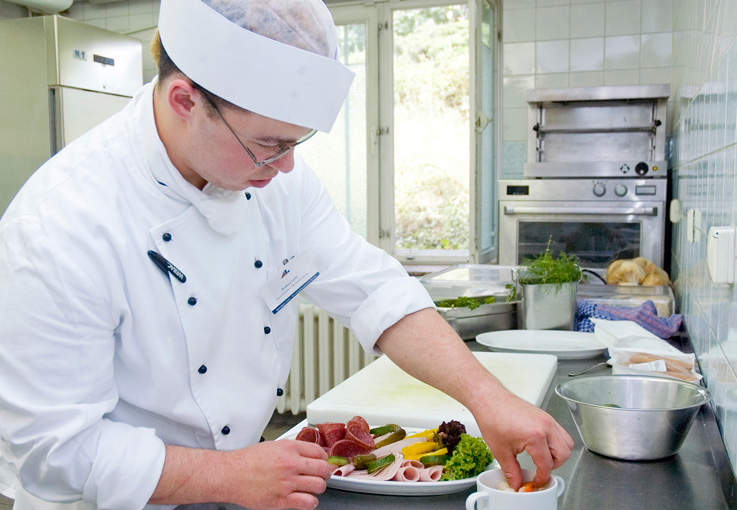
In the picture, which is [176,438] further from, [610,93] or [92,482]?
[610,93]

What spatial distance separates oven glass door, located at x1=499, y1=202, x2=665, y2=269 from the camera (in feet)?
12.3

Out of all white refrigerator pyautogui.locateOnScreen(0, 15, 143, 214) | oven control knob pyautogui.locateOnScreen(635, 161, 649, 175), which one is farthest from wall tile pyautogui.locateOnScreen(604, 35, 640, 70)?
white refrigerator pyautogui.locateOnScreen(0, 15, 143, 214)

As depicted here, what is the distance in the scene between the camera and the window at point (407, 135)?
183 inches

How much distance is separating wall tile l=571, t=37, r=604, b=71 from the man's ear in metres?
3.66

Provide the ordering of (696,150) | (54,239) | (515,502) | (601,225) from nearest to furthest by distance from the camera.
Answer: (515,502)
(54,239)
(696,150)
(601,225)

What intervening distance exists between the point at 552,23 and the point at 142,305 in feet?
12.5

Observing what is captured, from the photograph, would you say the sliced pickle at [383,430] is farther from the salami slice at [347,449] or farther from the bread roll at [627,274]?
the bread roll at [627,274]

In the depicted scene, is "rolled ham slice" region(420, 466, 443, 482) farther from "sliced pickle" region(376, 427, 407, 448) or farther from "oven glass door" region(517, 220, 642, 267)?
"oven glass door" region(517, 220, 642, 267)

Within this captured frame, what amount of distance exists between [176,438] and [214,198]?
1.33ft

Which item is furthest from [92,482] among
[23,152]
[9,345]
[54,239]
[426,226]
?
[426,226]

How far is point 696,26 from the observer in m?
2.17

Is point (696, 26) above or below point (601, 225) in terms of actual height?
above

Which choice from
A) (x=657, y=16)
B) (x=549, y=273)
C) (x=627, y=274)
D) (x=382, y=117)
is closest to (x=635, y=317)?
(x=549, y=273)

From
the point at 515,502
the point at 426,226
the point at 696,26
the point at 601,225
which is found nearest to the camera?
the point at 515,502
